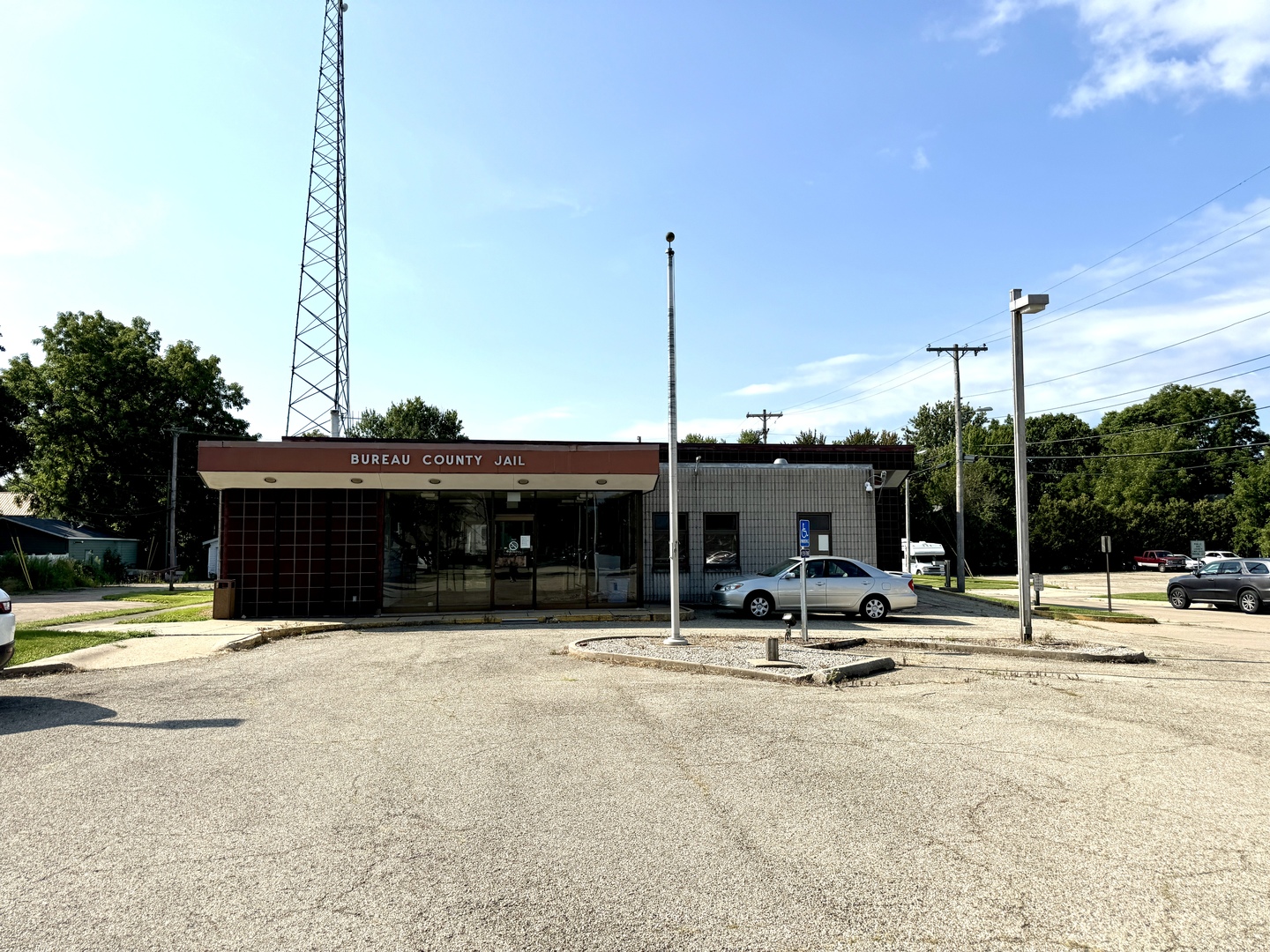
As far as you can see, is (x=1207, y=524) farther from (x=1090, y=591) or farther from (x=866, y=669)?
(x=866, y=669)

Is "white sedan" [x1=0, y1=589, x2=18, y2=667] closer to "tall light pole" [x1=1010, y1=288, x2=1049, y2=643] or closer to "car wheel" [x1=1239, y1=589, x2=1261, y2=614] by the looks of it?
"tall light pole" [x1=1010, y1=288, x2=1049, y2=643]

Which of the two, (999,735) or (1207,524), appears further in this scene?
(1207,524)

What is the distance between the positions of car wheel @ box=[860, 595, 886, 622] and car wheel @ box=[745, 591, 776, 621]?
2146mm

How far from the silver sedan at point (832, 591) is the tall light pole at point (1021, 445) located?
409 centimetres

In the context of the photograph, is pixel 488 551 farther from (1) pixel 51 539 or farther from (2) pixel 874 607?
(1) pixel 51 539

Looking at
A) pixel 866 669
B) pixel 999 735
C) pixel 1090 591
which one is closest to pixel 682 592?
pixel 866 669

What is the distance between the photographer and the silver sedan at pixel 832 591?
19.9 meters

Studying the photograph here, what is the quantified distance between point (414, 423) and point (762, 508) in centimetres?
4560

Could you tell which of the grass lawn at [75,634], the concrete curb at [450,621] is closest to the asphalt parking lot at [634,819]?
the grass lawn at [75,634]

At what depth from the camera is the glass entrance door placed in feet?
69.0

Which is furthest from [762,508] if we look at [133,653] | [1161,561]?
[1161,561]

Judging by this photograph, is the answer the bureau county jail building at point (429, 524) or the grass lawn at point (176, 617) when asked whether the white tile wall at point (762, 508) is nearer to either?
the bureau county jail building at point (429, 524)

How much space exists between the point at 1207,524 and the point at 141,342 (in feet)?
259

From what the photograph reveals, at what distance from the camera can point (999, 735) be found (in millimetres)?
7879
